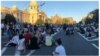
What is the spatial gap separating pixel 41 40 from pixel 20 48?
16.9 ft

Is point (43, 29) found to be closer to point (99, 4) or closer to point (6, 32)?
point (6, 32)

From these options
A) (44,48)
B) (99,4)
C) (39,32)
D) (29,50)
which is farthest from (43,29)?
(99,4)

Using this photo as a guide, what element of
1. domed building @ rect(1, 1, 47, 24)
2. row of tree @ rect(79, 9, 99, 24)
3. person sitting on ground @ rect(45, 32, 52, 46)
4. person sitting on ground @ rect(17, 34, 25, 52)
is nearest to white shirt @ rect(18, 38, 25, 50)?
person sitting on ground @ rect(17, 34, 25, 52)

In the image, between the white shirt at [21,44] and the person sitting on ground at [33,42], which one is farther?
the person sitting on ground at [33,42]

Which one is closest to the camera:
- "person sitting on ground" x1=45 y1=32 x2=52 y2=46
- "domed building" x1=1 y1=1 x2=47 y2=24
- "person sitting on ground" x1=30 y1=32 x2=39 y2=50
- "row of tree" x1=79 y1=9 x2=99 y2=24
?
"domed building" x1=1 y1=1 x2=47 y2=24

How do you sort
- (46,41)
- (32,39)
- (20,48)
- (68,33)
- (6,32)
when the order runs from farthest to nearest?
(68,33)
(6,32)
(46,41)
(32,39)
(20,48)

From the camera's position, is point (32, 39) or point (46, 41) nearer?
point (32, 39)

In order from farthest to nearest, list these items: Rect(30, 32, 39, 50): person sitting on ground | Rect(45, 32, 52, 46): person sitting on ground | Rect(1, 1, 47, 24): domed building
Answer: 1. Rect(45, 32, 52, 46): person sitting on ground
2. Rect(30, 32, 39, 50): person sitting on ground
3. Rect(1, 1, 47, 24): domed building

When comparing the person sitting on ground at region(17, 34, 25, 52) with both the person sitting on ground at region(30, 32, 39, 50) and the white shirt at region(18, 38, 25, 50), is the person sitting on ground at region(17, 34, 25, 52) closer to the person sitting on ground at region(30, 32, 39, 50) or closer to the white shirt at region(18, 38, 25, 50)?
the white shirt at region(18, 38, 25, 50)

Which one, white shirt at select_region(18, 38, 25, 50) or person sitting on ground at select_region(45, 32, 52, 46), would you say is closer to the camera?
white shirt at select_region(18, 38, 25, 50)

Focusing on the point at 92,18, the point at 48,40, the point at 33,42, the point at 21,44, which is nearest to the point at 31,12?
the point at 48,40

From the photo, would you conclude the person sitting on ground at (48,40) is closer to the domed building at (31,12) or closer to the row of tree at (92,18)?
the domed building at (31,12)

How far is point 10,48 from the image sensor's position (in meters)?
20.7

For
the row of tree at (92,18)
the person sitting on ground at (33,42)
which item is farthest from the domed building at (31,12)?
the row of tree at (92,18)
